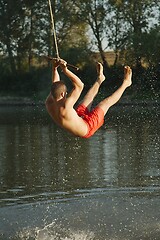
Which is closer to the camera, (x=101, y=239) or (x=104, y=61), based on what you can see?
(x=101, y=239)

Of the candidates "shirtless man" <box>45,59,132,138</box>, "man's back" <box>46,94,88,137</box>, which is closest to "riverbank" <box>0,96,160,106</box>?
"shirtless man" <box>45,59,132,138</box>

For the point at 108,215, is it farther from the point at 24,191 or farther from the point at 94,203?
the point at 24,191

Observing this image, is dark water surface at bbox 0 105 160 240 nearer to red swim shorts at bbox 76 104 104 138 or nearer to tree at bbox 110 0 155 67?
red swim shorts at bbox 76 104 104 138

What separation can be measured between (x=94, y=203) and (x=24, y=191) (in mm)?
2180

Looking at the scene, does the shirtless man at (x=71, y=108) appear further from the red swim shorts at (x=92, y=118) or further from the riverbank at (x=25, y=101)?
A: the riverbank at (x=25, y=101)

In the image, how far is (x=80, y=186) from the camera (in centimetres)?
1550

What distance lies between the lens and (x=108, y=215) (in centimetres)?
1250

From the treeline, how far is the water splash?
109 feet

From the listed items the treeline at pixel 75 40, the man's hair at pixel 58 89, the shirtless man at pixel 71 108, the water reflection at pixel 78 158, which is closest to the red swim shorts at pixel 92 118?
the shirtless man at pixel 71 108

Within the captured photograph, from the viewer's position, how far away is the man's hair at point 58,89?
9492 mm

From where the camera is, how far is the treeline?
48469 mm

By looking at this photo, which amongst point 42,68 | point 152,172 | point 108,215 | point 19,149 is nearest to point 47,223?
point 108,215

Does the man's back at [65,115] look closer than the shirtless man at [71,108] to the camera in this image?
No

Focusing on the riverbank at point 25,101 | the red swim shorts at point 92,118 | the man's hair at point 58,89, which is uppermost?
the man's hair at point 58,89
